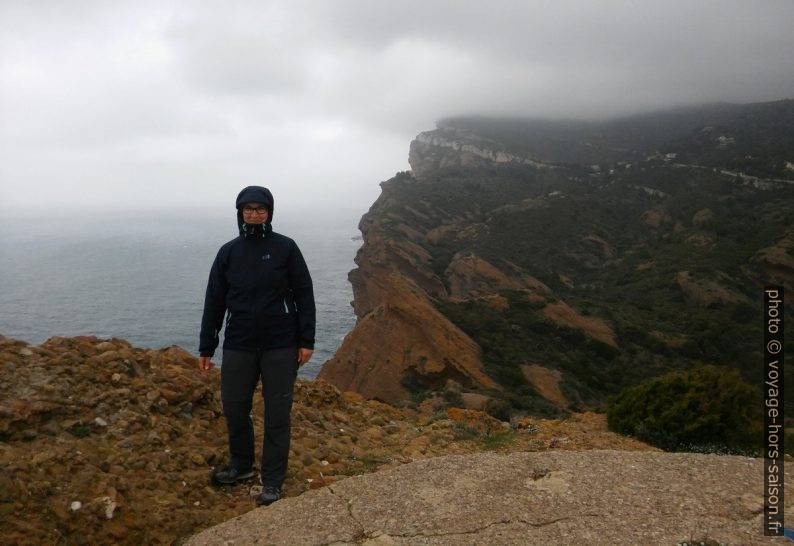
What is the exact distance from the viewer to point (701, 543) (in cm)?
326

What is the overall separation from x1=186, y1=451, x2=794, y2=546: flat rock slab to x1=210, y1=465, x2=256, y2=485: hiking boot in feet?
1.75

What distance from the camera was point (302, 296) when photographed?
4.13 meters

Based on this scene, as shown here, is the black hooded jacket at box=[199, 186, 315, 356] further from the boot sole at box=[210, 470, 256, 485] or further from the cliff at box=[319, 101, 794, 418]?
the cliff at box=[319, 101, 794, 418]

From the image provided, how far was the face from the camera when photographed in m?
4.00

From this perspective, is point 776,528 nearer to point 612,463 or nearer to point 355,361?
point 612,463

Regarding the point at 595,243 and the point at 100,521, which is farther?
the point at 595,243

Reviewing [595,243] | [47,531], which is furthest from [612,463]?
[595,243]

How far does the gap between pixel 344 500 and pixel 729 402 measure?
7552 millimetres

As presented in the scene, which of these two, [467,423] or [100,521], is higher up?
[100,521]

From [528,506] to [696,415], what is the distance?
244 inches

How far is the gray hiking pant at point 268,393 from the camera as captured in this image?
13.5 ft

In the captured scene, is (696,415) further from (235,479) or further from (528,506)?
(235,479)

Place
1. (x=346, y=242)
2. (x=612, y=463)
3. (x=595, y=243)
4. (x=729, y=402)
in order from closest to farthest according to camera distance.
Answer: (x=612, y=463) → (x=729, y=402) → (x=595, y=243) → (x=346, y=242)

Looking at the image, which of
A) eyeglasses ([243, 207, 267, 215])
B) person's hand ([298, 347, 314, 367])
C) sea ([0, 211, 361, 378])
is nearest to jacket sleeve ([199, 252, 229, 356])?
eyeglasses ([243, 207, 267, 215])
